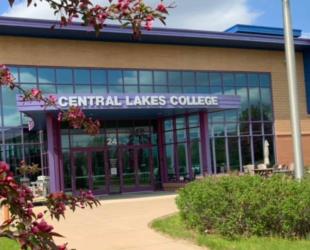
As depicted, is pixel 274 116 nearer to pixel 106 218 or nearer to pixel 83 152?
pixel 83 152

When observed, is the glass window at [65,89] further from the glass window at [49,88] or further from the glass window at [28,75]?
the glass window at [28,75]

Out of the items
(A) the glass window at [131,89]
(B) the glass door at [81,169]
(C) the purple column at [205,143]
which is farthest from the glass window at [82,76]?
(C) the purple column at [205,143]

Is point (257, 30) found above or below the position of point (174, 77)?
above

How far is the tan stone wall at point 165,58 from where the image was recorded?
94.6ft

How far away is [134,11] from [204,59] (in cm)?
3160

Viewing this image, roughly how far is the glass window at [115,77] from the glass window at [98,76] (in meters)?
0.28

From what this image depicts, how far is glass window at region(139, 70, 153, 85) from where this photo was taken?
1260 inches

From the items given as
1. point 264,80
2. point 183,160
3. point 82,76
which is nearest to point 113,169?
point 183,160

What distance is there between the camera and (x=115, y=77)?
3128 centimetres

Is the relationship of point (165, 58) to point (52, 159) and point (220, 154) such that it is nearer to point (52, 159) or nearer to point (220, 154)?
point (220, 154)

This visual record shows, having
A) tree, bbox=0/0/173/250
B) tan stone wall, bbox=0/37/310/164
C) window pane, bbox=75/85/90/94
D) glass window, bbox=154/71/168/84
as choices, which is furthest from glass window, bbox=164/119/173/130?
tree, bbox=0/0/173/250

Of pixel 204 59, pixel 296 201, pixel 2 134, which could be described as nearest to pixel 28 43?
pixel 2 134

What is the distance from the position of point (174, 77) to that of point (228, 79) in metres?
3.71

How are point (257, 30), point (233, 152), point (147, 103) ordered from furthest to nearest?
point (257, 30) < point (233, 152) < point (147, 103)
